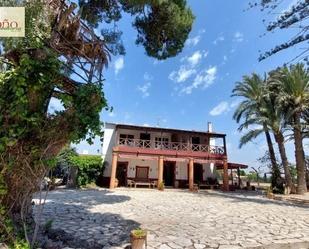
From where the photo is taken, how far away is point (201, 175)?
29.0 meters

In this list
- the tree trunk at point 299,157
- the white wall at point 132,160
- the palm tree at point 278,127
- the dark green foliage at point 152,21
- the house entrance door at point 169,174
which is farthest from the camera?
the house entrance door at point 169,174

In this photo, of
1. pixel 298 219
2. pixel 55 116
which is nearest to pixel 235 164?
pixel 298 219

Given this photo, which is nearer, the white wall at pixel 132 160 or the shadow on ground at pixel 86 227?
the shadow on ground at pixel 86 227

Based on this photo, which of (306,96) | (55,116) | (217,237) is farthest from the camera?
(306,96)

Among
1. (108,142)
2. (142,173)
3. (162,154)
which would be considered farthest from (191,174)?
(108,142)

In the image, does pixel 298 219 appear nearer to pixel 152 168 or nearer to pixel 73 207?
pixel 73 207

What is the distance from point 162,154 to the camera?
24.5 metres

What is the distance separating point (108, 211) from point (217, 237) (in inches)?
202

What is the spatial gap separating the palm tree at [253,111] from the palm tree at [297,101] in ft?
5.96

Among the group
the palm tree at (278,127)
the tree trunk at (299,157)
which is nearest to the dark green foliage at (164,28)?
the palm tree at (278,127)

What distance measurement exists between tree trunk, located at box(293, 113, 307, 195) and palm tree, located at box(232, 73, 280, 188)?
6.09ft

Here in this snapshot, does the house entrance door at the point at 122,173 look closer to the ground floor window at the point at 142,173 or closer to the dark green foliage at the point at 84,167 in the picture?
the ground floor window at the point at 142,173

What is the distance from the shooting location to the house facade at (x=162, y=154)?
2442 centimetres

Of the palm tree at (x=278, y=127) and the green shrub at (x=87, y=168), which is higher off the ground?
the palm tree at (x=278, y=127)
